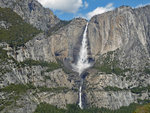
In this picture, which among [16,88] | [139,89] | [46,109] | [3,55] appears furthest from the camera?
[139,89]

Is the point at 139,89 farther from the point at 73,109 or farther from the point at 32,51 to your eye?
the point at 32,51

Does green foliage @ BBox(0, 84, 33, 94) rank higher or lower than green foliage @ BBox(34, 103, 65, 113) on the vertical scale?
higher

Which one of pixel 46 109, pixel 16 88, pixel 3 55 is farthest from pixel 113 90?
pixel 3 55

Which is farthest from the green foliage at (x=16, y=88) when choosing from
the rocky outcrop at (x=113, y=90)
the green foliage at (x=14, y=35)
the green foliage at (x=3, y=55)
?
the rocky outcrop at (x=113, y=90)

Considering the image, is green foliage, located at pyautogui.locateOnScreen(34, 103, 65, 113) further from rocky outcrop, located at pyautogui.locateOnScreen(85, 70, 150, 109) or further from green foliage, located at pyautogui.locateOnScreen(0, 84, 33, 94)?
rocky outcrop, located at pyautogui.locateOnScreen(85, 70, 150, 109)

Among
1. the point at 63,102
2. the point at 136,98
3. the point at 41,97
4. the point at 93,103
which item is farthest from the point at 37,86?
the point at 136,98

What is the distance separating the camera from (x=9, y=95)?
142375 mm

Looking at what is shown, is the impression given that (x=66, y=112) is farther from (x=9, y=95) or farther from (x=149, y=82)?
(x=149, y=82)

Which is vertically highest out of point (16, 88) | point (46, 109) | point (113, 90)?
point (16, 88)

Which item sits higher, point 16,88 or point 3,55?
point 3,55

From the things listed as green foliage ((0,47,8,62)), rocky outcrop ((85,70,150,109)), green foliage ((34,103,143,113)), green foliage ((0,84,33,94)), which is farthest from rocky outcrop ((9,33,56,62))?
rocky outcrop ((85,70,150,109))

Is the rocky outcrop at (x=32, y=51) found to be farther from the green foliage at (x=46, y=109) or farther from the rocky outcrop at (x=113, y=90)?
the rocky outcrop at (x=113, y=90)

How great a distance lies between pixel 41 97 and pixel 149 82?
7789 centimetres

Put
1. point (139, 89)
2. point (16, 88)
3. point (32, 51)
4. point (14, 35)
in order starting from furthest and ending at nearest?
point (139, 89), point (32, 51), point (14, 35), point (16, 88)
